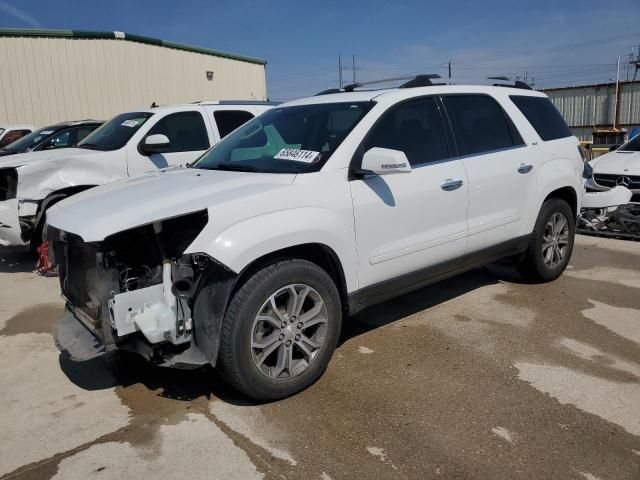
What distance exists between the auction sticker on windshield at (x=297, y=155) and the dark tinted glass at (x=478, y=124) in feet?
4.34

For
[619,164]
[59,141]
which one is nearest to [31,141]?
[59,141]

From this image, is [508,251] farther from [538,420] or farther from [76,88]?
[76,88]

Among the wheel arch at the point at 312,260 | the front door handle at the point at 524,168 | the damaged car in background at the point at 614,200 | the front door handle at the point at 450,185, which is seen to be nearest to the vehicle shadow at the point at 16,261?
the wheel arch at the point at 312,260

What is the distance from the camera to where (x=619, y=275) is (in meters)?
5.77

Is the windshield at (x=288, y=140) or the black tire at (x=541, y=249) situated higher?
the windshield at (x=288, y=140)

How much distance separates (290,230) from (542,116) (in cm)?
325

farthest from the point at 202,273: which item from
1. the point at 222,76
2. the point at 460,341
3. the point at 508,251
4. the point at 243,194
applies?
the point at 222,76

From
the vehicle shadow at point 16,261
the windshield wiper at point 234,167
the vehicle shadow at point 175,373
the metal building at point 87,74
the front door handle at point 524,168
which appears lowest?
the vehicle shadow at point 175,373

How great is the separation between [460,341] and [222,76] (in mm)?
22707

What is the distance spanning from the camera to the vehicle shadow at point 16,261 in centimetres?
666

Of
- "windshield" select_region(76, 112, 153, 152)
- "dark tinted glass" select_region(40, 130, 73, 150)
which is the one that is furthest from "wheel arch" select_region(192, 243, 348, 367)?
"dark tinted glass" select_region(40, 130, 73, 150)

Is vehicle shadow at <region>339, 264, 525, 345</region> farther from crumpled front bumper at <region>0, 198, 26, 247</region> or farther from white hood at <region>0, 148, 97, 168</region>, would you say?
white hood at <region>0, 148, 97, 168</region>

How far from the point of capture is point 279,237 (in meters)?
3.07

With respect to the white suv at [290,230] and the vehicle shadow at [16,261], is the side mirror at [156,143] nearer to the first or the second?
the vehicle shadow at [16,261]
